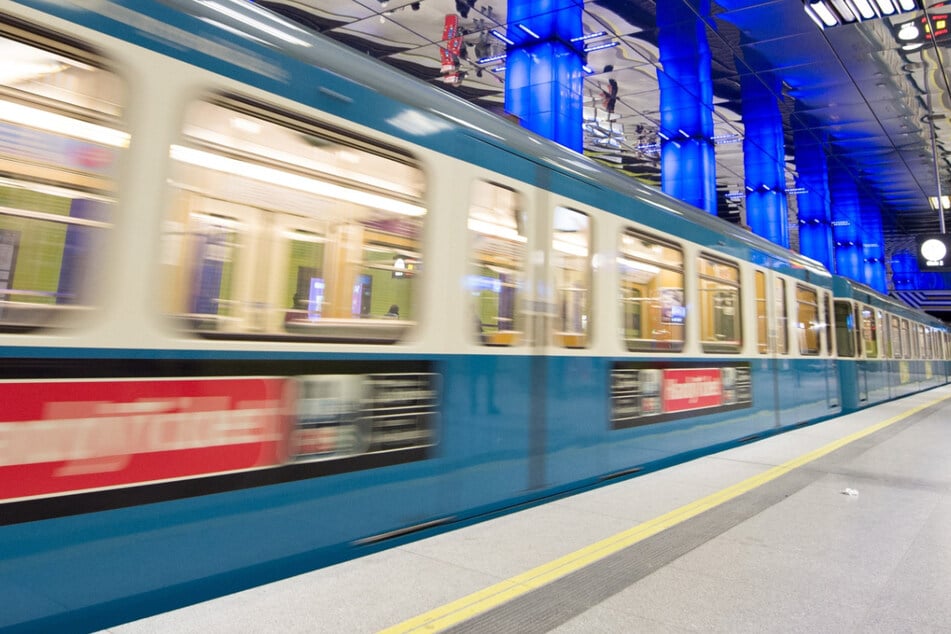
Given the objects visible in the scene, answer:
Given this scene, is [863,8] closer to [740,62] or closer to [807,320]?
[740,62]

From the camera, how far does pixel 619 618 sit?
240 cm

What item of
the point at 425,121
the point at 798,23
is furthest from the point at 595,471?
the point at 798,23

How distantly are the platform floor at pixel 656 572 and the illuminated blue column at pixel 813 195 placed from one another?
13.6m

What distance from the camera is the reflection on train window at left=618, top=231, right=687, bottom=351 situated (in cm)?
455

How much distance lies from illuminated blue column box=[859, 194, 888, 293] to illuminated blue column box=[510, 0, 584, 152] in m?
16.9

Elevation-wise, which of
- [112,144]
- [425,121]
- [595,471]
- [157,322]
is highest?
[425,121]

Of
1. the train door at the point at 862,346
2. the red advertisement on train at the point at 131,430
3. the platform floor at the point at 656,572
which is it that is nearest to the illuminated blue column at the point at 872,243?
the train door at the point at 862,346

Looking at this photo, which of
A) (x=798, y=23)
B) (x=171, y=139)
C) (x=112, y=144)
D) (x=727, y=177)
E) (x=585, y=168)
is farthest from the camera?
(x=727, y=177)

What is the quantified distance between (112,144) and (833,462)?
6611mm

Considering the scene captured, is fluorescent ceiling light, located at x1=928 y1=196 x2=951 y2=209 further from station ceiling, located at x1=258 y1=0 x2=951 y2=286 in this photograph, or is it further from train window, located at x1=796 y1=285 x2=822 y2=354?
train window, located at x1=796 y1=285 x2=822 y2=354

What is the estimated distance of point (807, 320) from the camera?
8.12 metres

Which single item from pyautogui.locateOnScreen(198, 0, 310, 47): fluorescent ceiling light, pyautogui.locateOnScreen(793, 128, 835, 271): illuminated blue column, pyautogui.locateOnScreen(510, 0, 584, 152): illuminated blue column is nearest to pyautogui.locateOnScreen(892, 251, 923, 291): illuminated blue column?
pyautogui.locateOnScreen(793, 128, 835, 271): illuminated blue column

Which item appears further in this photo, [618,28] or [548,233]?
[618,28]

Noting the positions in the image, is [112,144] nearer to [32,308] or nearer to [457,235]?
[32,308]
